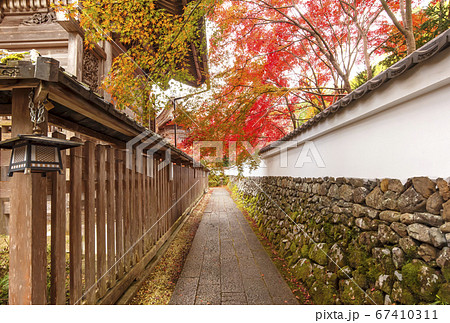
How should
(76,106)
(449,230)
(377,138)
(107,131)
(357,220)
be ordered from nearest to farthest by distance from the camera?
(449,230) → (76,106) → (377,138) → (357,220) → (107,131)

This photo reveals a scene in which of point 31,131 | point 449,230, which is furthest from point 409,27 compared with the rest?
→ point 31,131

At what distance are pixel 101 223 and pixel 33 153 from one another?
181cm

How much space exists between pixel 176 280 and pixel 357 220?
361cm

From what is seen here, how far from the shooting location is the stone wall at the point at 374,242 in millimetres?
2170

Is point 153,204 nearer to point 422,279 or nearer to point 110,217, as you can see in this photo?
point 110,217

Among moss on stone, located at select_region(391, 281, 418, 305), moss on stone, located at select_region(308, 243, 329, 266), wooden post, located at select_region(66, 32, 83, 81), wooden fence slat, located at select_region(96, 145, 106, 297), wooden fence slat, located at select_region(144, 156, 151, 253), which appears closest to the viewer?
moss on stone, located at select_region(391, 281, 418, 305)

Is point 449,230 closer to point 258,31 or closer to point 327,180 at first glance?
point 327,180

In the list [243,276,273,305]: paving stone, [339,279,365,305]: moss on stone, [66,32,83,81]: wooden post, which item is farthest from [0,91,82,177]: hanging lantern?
[66,32,83,81]: wooden post

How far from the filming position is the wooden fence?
2.46 metres

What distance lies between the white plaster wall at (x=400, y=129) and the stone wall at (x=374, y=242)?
0.66 ft

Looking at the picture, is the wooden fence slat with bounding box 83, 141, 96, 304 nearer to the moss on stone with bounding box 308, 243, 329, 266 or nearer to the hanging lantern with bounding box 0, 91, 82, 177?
the hanging lantern with bounding box 0, 91, 82, 177

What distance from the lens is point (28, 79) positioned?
6.16 feet

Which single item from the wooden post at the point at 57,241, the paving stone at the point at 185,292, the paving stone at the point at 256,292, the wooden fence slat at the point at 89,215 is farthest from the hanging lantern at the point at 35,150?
the paving stone at the point at 256,292

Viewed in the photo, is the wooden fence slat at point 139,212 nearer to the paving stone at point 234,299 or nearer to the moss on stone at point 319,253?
the paving stone at point 234,299
